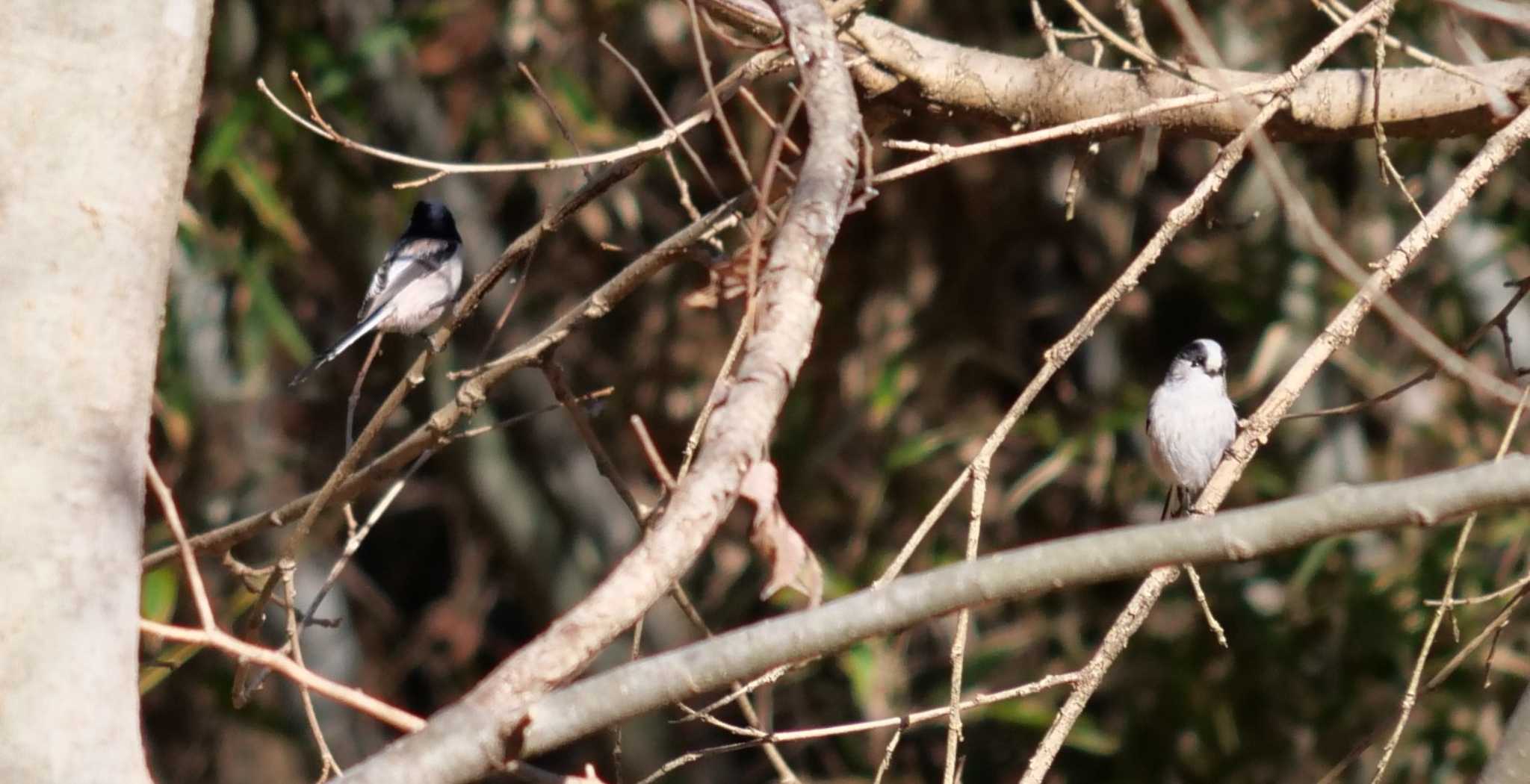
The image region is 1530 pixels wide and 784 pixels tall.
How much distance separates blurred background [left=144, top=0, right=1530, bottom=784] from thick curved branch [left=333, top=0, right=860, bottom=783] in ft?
9.38

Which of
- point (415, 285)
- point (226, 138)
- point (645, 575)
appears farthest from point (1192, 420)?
point (645, 575)

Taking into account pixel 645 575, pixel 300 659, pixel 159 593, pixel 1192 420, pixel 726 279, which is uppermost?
pixel 645 575

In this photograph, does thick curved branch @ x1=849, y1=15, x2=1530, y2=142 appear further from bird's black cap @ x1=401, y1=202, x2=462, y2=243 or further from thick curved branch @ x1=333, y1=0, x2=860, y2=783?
bird's black cap @ x1=401, y1=202, x2=462, y2=243

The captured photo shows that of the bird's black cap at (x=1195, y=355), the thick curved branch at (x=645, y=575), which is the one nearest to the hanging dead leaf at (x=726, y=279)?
the thick curved branch at (x=645, y=575)

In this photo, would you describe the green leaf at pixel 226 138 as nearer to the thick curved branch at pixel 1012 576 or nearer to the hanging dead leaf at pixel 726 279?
the hanging dead leaf at pixel 726 279

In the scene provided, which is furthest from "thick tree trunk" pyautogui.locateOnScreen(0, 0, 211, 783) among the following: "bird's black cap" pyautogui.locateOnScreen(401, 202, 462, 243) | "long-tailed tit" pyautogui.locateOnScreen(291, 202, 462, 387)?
"bird's black cap" pyautogui.locateOnScreen(401, 202, 462, 243)

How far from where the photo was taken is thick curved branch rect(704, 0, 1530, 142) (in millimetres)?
2154

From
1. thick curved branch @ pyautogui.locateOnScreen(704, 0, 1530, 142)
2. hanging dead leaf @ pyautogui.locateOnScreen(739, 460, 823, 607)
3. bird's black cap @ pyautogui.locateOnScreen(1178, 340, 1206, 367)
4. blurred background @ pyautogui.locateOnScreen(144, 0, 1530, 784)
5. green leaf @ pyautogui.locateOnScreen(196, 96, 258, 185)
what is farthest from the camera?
blurred background @ pyautogui.locateOnScreen(144, 0, 1530, 784)

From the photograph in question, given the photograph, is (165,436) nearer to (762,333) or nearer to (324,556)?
(324,556)

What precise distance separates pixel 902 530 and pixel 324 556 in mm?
2225

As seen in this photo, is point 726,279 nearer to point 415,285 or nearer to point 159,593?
point 415,285

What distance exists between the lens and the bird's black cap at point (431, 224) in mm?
3680

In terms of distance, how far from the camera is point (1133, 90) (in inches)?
87.1

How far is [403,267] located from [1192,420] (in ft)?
5.79
